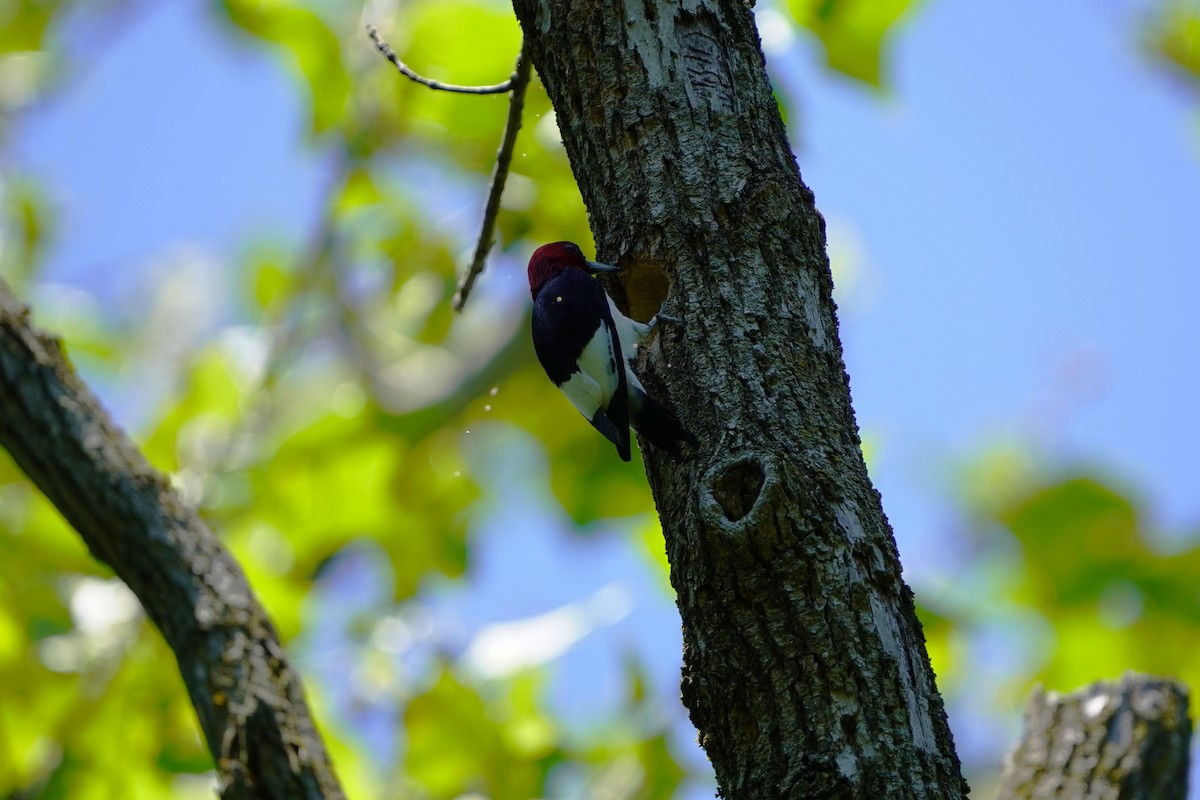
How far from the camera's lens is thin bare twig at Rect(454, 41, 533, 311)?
2.56m

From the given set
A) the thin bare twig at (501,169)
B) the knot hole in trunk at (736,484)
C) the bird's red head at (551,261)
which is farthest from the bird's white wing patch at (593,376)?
the knot hole in trunk at (736,484)

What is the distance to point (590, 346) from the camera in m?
2.96

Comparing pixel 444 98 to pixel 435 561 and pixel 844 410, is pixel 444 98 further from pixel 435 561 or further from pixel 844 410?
pixel 844 410

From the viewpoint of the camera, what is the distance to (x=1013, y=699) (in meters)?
5.90

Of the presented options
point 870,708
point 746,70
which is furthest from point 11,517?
point 870,708

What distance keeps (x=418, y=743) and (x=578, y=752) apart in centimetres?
57

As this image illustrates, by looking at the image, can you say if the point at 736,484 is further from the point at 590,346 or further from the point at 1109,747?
the point at 1109,747

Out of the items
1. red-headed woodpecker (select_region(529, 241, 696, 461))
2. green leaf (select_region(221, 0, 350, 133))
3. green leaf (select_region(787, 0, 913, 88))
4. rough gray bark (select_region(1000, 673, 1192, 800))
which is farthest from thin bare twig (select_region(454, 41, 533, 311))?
rough gray bark (select_region(1000, 673, 1192, 800))

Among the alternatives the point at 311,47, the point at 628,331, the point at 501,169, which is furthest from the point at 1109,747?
the point at 311,47

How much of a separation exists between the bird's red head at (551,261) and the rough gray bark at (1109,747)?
74.8 inches

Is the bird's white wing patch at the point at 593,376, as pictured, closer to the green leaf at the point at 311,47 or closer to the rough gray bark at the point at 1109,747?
the green leaf at the point at 311,47

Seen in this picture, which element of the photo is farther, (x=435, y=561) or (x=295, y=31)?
(x=435, y=561)

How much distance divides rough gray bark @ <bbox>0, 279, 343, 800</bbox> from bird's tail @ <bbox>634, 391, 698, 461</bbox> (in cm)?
106

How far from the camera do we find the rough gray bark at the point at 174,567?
7.79 feet
